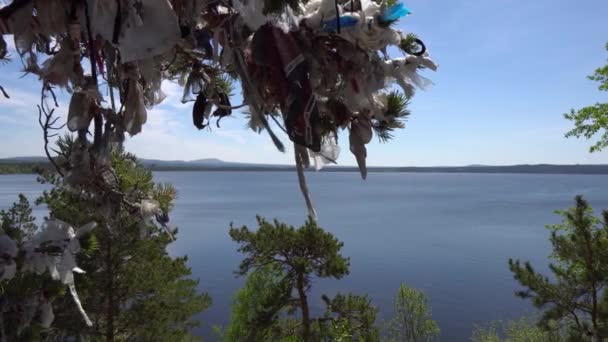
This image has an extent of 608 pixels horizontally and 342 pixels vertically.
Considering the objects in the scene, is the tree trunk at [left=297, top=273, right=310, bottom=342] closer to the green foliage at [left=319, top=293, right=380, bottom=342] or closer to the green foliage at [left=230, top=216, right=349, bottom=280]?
the green foliage at [left=230, top=216, right=349, bottom=280]

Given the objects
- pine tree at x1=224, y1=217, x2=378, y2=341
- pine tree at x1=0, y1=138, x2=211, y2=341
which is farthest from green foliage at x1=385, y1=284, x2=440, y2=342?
pine tree at x1=0, y1=138, x2=211, y2=341

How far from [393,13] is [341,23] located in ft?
0.43

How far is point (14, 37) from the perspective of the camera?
884 mm

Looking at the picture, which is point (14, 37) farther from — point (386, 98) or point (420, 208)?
point (420, 208)

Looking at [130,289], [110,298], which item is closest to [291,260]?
[130,289]

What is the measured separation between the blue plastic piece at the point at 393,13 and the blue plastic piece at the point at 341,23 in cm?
7

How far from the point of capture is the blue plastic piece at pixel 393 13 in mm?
901

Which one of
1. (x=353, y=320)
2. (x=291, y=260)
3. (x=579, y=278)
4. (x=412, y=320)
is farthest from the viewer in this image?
(x=412, y=320)

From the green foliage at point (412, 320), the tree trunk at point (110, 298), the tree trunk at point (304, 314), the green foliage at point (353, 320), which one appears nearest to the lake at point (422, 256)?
the green foliage at point (412, 320)

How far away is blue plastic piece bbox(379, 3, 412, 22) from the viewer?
0.90 meters

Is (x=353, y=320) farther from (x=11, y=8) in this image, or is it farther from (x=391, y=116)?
(x=11, y=8)

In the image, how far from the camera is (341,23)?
2.88 feet

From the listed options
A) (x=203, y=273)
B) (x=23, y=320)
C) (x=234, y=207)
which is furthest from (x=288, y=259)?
(x=234, y=207)

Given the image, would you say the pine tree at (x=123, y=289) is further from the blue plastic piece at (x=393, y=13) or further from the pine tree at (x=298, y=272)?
the blue plastic piece at (x=393, y=13)
